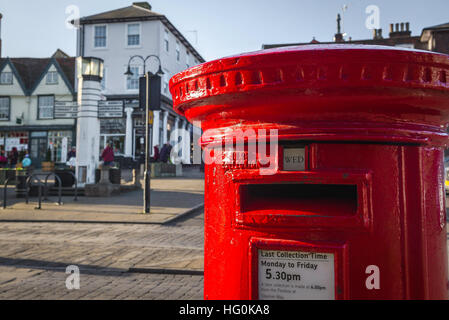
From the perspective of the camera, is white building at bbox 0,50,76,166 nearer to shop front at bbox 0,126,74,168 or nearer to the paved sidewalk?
shop front at bbox 0,126,74,168

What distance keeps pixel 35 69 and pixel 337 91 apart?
39599 millimetres

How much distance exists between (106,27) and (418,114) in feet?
111

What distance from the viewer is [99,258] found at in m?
5.01

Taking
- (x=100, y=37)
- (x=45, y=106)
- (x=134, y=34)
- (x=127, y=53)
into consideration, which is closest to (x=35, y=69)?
(x=45, y=106)

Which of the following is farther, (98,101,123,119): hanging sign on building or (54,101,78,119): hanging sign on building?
(54,101,78,119): hanging sign on building

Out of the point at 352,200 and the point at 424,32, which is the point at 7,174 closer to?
the point at 352,200

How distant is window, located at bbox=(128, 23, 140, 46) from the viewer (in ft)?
103

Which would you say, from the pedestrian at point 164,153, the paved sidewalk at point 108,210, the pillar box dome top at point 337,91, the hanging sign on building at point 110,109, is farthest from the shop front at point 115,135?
the pillar box dome top at point 337,91

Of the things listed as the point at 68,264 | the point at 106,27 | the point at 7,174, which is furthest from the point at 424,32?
the point at 68,264

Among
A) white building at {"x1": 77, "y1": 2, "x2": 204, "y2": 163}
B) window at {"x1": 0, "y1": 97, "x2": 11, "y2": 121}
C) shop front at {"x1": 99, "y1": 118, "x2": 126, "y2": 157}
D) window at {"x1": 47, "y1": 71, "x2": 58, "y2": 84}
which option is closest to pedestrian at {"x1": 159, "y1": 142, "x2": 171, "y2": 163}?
white building at {"x1": 77, "y1": 2, "x2": 204, "y2": 163}

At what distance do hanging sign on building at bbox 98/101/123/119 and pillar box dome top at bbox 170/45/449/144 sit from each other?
40.8ft

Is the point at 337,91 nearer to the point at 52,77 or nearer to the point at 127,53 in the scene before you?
the point at 127,53

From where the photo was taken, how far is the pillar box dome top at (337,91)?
0.98 meters
